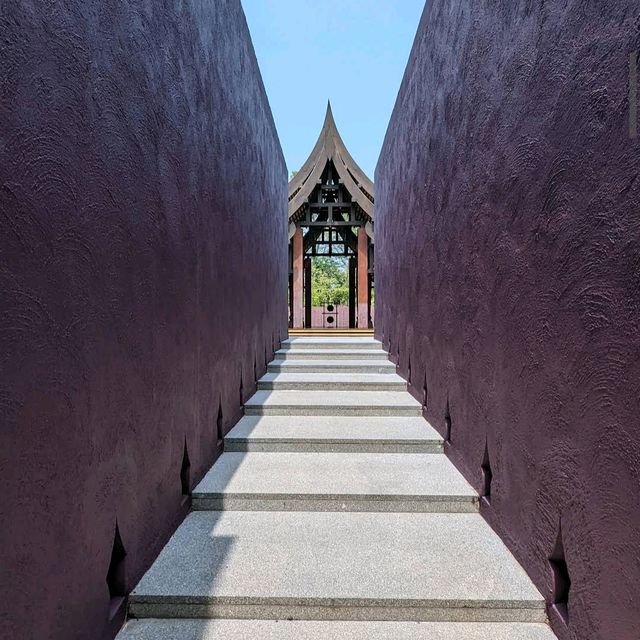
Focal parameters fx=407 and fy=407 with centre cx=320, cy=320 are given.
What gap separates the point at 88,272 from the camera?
114 cm

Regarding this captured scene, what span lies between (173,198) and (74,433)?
108 centimetres

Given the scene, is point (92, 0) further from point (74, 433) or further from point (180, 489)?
point (180, 489)

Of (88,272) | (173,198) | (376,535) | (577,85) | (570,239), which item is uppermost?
(577,85)

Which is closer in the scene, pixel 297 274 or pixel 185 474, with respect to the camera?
pixel 185 474

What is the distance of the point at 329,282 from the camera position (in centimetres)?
2938

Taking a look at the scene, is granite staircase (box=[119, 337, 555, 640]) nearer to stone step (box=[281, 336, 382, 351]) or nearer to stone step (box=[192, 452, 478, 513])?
stone step (box=[192, 452, 478, 513])

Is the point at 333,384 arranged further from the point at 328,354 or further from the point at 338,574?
the point at 338,574

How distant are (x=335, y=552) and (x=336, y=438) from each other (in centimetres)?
92

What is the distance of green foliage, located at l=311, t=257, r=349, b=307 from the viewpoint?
91.1ft

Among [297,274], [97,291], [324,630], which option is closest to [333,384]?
[324,630]

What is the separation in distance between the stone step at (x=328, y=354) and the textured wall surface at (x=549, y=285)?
2.09 meters

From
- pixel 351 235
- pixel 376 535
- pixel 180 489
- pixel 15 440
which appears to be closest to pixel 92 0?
pixel 15 440

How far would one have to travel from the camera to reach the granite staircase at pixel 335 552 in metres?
1.36

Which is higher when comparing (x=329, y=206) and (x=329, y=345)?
(x=329, y=206)
